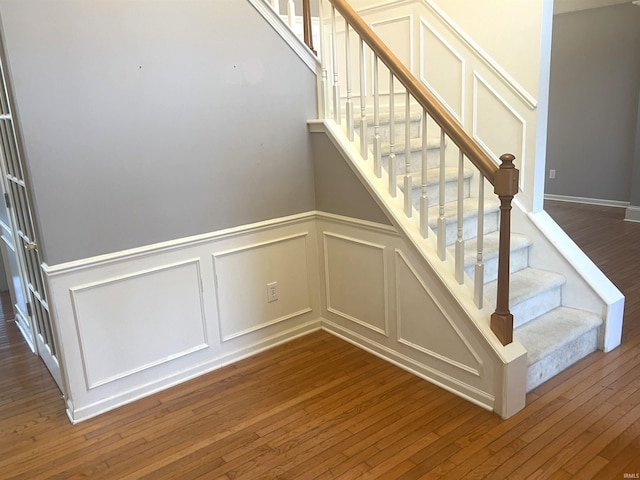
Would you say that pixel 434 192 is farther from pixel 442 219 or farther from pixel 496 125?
pixel 442 219

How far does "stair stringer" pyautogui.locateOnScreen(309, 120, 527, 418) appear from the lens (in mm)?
2500

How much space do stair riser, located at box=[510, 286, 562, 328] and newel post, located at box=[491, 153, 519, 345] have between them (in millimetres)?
474

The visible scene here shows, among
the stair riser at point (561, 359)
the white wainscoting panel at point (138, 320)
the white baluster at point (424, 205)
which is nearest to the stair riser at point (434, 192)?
the white baluster at point (424, 205)

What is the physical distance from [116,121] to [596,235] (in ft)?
15.9

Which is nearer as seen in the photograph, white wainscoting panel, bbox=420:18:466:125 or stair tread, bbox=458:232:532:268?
stair tread, bbox=458:232:532:268

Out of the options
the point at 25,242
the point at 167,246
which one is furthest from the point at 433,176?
the point at 25,242

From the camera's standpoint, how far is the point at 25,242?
295cm

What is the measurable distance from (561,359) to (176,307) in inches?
83.4

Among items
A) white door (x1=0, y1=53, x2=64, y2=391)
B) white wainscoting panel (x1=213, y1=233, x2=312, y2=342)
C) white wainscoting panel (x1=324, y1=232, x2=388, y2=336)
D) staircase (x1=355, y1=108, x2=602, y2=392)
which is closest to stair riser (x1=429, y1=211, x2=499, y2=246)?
staircase (x1=355, y1=108, x2=602, y2=392)

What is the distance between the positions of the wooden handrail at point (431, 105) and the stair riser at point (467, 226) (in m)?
0.56

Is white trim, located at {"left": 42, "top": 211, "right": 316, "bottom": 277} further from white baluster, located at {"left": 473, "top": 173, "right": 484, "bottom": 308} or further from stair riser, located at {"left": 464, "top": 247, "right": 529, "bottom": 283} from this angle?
white baluster, located at {"left": 473, "top": 173, "right": 484, "bottom": 308}

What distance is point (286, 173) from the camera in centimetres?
324

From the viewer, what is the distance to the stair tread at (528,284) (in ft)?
9.59

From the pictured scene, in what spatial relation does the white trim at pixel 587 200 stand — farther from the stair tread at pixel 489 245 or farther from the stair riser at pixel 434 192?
the stair riser at pixel 434 192
